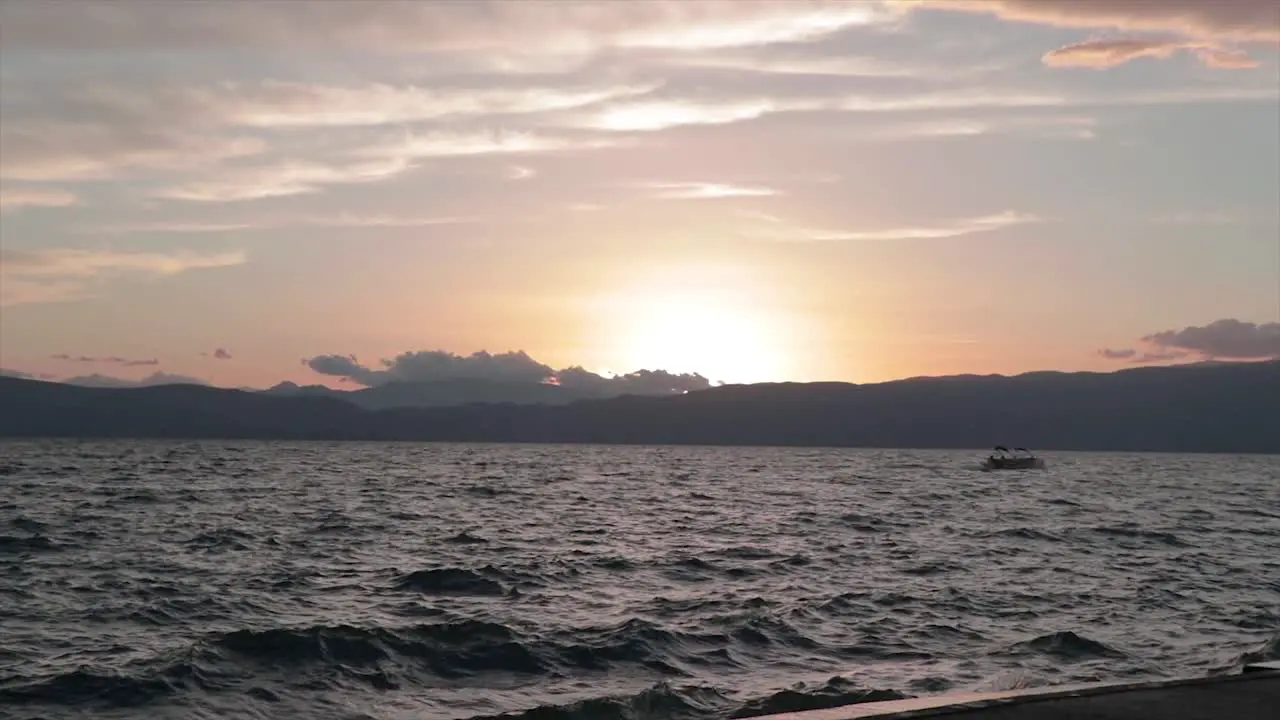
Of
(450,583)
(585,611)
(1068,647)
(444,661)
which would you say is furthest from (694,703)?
(450,583)

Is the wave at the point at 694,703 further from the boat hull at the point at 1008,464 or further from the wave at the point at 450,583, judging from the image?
the boat hull at the point at 1008,464

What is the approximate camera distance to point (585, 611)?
88.8 ft

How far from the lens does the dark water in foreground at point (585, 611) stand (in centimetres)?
1908

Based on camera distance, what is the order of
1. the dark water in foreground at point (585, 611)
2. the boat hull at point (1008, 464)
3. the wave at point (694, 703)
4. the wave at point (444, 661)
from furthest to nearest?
1. the boat hull at point (1008, 464)
2. the dark water in foreground at point (585, 611)
3. the wave at point (444, 661)
4. the wave at point (694, 703)

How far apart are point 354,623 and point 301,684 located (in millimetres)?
5334

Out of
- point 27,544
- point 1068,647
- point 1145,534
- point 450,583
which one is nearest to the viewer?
point 1068,647

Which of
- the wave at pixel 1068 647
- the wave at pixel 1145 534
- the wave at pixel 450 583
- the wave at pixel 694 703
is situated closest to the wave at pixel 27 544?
the wave at pixel 450 583

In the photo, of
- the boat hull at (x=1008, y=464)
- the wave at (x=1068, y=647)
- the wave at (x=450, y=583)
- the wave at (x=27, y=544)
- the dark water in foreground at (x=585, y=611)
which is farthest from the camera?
the boat hull at (x=1008, y=464)

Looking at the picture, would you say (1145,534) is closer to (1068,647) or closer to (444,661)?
(1068,647)

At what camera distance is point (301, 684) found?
19.3 metres

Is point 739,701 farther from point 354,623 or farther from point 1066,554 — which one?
point 1066,554

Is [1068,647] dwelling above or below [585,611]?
above

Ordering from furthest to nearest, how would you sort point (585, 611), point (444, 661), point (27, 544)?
1. point (27, 544)
2. point (585, 611)
3. point (444, 661)

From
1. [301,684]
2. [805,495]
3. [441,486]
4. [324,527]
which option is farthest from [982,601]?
[441,486]
